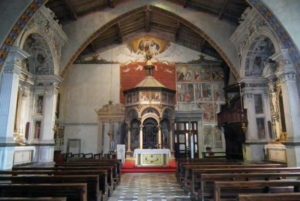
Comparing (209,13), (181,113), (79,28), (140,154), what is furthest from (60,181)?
(181,113)

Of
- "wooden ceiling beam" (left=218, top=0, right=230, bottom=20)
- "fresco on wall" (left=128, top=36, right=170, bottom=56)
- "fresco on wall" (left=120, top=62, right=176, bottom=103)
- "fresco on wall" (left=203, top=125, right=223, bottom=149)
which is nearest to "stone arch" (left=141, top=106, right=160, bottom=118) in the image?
"fresco on wall" (left=120, top=62, right=176, bottom=103)

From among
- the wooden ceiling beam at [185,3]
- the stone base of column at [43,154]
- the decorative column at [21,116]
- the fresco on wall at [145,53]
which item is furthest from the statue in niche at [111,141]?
the wooden ceiling beam at [185,3]

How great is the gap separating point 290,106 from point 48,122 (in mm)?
8401

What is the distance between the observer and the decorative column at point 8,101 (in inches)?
249

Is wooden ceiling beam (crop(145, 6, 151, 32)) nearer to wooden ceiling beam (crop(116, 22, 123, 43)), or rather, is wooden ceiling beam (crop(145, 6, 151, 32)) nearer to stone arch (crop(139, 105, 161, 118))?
wooden ceiling beam (crop(116, 22, 123, 43))

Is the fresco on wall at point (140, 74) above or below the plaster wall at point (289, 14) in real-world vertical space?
above

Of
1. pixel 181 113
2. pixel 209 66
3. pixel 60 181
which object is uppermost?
pixel 209 66

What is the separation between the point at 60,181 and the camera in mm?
3656

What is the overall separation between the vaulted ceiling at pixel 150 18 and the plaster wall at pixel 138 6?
19cm

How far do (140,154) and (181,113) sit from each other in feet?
13.8

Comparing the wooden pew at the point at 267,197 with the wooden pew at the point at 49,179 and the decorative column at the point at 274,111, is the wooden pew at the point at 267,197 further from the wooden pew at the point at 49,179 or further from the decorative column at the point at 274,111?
the decorative column at the point at 274,111

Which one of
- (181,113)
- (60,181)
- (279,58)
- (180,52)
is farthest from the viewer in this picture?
(180,52)

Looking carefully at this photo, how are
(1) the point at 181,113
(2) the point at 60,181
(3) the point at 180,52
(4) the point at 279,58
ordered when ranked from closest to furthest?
1. (2) the point at 60,181
2. (4) the point at 279,58
3. (1) the point at 181,113
4. (3) the point at 180,52

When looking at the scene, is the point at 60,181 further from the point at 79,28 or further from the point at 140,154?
the point at 79,28
